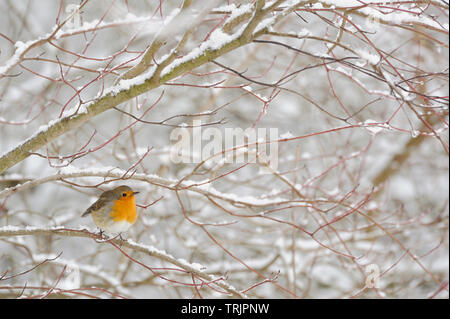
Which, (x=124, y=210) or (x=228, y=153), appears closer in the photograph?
(x=124, y=210)

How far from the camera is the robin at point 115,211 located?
388 centimetres

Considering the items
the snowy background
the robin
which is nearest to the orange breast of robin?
the robin

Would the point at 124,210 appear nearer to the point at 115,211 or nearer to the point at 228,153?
the point at 115,211

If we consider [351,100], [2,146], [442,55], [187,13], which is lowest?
[187,13]

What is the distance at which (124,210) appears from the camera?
394 centimetres

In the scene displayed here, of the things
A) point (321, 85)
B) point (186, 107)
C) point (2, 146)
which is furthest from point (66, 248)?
point (321, 85)

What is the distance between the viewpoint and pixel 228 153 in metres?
4.23

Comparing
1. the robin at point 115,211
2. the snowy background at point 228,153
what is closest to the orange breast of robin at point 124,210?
the robin at point 115,211

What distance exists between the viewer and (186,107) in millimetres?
10039

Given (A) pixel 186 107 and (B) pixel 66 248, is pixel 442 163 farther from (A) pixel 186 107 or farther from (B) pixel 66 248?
(B) pixel 66 248

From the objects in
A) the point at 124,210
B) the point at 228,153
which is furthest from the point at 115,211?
the point at 228,153

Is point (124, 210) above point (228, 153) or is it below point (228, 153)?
below

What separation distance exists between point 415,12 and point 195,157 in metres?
2.95

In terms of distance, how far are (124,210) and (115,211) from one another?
7 cm
